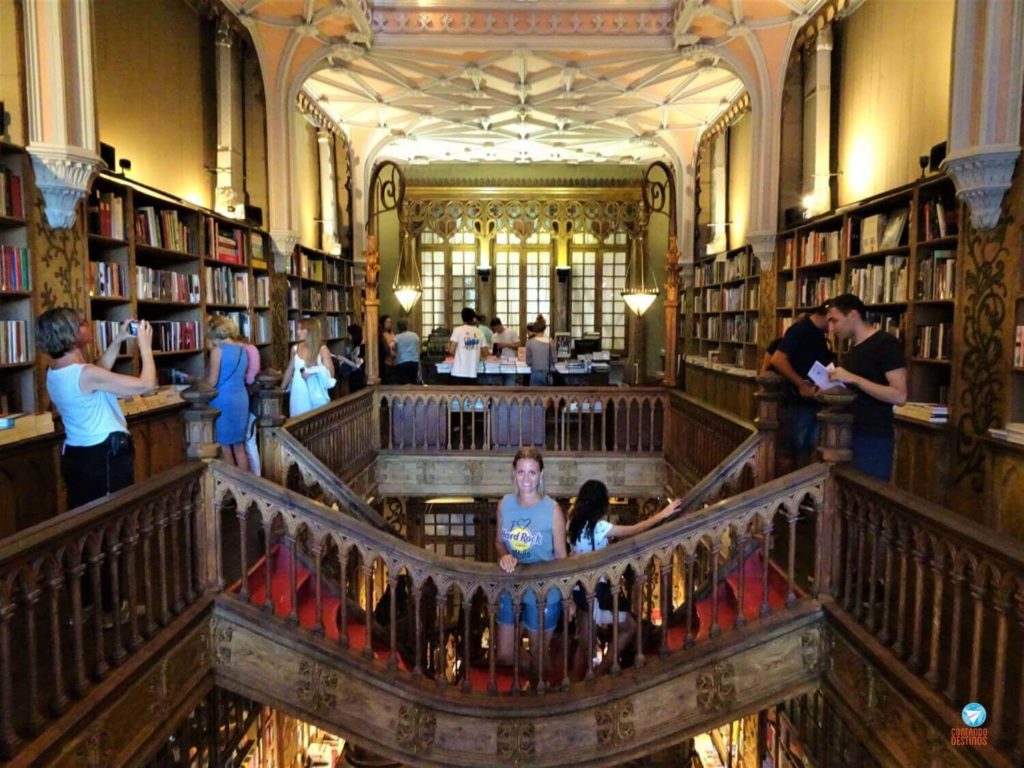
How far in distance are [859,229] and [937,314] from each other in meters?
1.30

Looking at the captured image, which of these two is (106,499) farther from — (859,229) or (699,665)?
(859,229)

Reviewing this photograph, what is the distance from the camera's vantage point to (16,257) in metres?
4.42

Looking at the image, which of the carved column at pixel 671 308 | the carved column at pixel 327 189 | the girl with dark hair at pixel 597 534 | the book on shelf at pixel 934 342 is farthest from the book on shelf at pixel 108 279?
the book on shelf at pixel 934 342

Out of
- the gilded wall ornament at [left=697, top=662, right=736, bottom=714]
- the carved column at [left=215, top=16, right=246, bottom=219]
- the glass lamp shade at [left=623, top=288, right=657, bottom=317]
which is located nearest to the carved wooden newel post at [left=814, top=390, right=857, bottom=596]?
→ the gilded wall ornament at [left=697, top=662, right=736, bottom=714]

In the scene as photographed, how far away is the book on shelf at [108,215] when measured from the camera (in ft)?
17.5

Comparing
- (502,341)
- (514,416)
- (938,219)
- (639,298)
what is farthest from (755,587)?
(502,341)

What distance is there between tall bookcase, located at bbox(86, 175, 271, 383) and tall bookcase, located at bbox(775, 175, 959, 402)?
6002mm

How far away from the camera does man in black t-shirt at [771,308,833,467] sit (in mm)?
4797

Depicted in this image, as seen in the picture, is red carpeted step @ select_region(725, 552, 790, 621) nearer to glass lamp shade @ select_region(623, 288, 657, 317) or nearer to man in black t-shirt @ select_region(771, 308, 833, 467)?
man in black t-shirt @ select_region(771, 308, 833, 467)

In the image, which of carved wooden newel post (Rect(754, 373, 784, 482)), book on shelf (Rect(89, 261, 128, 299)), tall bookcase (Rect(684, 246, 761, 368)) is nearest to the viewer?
carved wooden newel post (Rect(754, 373, 784, 482))

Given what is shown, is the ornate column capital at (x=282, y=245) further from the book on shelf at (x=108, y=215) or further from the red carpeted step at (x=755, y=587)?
the red carpeted step at (x=755, y=587)

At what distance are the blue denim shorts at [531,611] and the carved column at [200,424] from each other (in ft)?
5.52

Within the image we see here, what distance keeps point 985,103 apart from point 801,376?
1.97 meters

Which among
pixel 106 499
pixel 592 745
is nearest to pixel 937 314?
pixel 592 745
